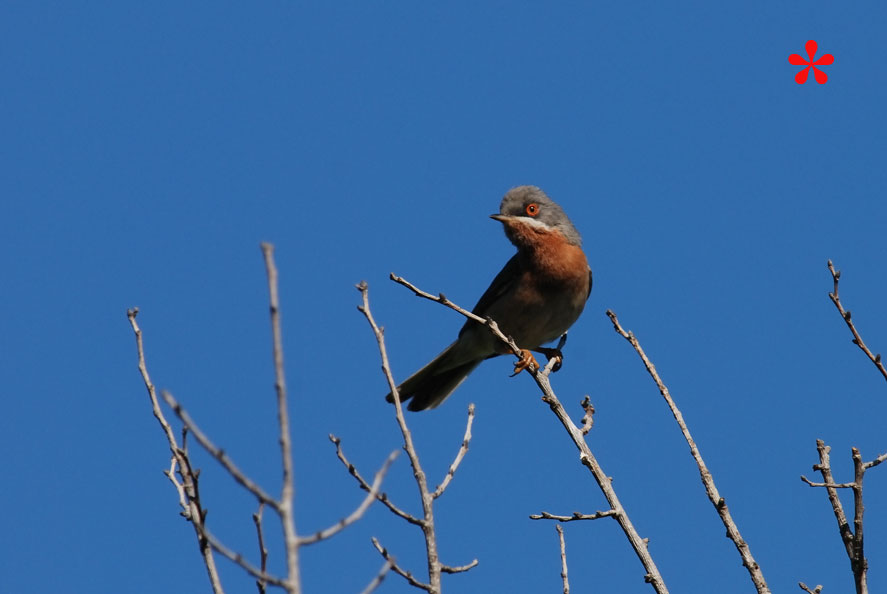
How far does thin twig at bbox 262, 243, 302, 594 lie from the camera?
2.33m

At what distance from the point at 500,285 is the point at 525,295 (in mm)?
506

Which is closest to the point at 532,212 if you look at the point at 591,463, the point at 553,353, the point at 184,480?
the point at 553,353

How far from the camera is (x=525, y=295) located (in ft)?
30.9

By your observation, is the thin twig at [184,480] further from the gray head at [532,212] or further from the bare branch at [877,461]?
the gray head at [532,212]

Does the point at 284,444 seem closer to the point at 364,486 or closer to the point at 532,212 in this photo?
the point at 364,486

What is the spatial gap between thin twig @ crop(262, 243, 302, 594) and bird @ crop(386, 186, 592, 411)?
22.4 ft

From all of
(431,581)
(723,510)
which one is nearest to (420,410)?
(723,510)

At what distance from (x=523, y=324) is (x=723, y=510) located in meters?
4.81

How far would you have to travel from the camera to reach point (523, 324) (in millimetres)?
9508

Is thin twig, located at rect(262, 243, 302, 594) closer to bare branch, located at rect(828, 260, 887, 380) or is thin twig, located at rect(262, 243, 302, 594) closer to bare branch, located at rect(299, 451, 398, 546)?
bare branch, located at rect(299, 451, 398, 546)

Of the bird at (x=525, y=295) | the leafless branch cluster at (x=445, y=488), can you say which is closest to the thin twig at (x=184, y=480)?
the leafless branch cluster at (x=445, y=488)

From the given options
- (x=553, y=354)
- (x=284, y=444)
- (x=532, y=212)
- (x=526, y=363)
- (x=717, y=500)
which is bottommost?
(x=284, y=444)

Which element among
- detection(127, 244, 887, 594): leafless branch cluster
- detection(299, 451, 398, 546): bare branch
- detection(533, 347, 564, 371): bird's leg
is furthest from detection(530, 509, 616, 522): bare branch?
detection(533, 347, 564, 371): bird's leg

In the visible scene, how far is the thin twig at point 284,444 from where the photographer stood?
7.64ft
